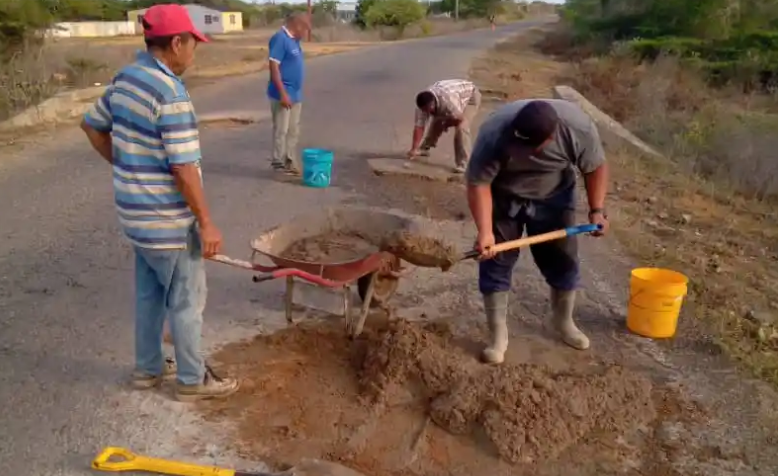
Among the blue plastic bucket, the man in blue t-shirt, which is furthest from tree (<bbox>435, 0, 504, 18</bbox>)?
the blue plastic bucket

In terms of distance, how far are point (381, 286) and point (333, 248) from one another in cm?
41

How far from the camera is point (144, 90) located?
10.9ft

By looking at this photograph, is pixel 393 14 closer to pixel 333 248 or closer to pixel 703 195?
pixel 703 195

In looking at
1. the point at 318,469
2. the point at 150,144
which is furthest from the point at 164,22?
the point at 318,469

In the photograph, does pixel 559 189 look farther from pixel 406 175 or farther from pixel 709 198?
pixel 709 198

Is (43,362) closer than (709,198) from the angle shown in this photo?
Answer: Yes

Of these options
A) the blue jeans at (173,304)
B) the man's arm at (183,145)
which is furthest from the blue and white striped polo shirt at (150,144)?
the blue jeans at (173,304)

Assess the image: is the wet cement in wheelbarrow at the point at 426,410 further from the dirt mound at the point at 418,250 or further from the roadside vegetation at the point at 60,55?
the roadside vegetation at the point at 60,55

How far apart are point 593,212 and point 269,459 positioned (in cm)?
234

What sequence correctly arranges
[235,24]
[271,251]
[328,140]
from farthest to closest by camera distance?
[235,24] < [328,140] < [271,251]

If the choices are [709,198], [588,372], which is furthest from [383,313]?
[709,198]

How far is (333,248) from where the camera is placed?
5.07 metres

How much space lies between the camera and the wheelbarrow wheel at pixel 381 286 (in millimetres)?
4680

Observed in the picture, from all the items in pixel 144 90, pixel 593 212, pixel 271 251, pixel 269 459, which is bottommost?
pixel 269 459
